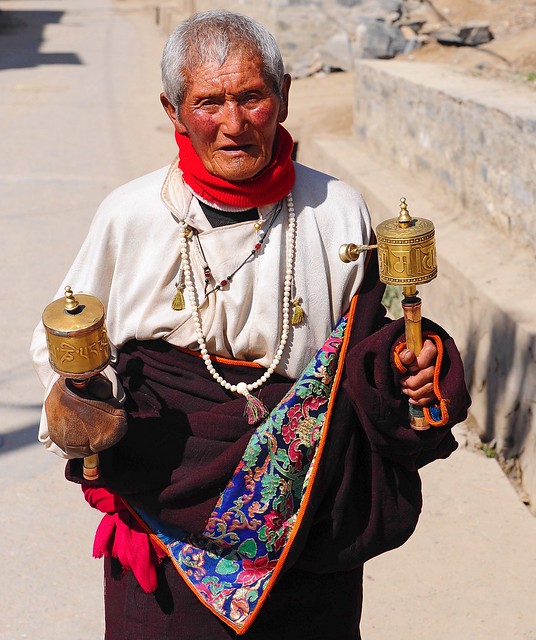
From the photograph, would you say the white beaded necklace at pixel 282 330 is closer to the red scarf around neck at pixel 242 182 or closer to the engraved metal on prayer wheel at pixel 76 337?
the red scarf around neck at pixel 242 182

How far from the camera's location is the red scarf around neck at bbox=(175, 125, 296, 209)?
2047mm

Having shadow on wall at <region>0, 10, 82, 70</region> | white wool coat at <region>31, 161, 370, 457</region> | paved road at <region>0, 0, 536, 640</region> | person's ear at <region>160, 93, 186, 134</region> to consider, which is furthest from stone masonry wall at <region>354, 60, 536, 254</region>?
shadow on wall at <region>0, 10, 82, 70</region>

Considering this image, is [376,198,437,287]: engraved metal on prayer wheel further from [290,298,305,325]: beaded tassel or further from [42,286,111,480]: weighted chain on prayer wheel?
[42,286,111,480]: weighted chain on prayer wheel

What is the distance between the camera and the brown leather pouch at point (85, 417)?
1.88 meters

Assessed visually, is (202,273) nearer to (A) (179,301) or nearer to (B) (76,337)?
(A) (179,301)

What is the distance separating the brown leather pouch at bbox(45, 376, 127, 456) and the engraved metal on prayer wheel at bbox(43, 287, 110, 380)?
0.08 m

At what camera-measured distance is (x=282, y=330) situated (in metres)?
2.12

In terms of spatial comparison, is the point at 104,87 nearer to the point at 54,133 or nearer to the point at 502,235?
the point at 54,133

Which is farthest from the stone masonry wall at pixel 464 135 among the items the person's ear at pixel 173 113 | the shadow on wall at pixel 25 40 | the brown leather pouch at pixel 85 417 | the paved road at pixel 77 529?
the shadow on wall at pixel 25 40

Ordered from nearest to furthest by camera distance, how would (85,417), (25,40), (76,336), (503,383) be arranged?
(76,336) < (85,417) < (503,383) < (25,40)

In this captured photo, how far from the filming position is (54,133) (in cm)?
1100

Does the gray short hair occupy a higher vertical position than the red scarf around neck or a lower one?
higher

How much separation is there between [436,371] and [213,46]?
2.52 feet

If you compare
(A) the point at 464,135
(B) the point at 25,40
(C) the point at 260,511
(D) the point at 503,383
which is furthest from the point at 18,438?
(B) the point at 25,40
